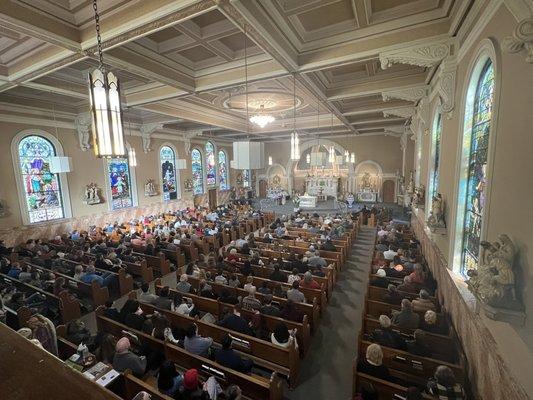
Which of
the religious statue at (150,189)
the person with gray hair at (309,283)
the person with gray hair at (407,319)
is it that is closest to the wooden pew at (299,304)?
the person with gray hair at (309,283)

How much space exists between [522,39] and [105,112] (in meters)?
3.48

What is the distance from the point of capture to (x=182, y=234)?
410 inches

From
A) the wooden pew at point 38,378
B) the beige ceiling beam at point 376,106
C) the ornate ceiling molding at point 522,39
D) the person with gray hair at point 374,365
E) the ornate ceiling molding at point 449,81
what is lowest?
the person with gray hair at point 374,365

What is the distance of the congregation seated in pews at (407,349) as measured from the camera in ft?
9.95

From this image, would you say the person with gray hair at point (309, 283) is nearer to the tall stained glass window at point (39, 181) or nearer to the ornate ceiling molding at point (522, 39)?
the ornate ceiling molding at point (522, 39)

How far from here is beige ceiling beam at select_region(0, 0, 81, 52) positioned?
12.1ft

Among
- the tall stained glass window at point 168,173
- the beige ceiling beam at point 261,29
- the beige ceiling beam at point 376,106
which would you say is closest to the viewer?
the beige ceiling beam at point 261,29

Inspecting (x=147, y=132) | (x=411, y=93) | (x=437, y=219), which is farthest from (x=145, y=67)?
(x=147, y=132)

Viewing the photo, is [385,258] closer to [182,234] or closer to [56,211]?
[182,234]

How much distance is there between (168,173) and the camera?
51.6 ft

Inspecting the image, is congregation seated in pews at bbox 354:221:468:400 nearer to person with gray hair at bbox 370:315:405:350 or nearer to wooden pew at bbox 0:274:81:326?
person with gray hair at bbox 370:315:405:350

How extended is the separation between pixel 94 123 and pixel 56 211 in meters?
11.0

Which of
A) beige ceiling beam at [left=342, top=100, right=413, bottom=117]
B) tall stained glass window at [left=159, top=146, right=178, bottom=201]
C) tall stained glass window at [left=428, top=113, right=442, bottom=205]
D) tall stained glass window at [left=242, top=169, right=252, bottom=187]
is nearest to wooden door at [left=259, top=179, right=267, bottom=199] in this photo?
tall stained glass window at [left=242, top=169, right=252, bottom=187]

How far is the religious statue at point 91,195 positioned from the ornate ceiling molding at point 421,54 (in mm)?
12254
